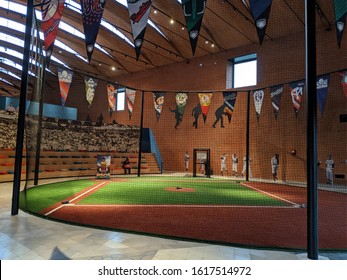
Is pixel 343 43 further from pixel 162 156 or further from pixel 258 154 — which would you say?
pixel 162 156

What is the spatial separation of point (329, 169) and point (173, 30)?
10.4 m

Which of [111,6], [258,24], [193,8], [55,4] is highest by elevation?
[111,6]

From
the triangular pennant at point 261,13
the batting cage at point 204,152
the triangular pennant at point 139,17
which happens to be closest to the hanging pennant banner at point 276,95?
the batting cage at point 204,152

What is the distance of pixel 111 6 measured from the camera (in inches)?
514

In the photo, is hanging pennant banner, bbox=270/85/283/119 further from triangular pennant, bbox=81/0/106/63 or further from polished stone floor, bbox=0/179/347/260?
polished stone floor, bbox=0/179/347/260

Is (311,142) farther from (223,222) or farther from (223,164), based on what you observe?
(223,164)

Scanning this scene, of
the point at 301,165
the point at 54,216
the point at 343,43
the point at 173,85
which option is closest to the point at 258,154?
the point at 301,165

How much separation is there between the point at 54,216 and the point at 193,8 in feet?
14.3

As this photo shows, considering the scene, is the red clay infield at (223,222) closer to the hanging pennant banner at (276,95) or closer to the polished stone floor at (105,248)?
the polished stone floor at (105,248)

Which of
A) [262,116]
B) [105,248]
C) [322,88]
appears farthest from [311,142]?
[262,116]

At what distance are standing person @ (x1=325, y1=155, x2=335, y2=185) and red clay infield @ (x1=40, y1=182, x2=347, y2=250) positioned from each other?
5679 mm

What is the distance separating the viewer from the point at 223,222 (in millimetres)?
4359
